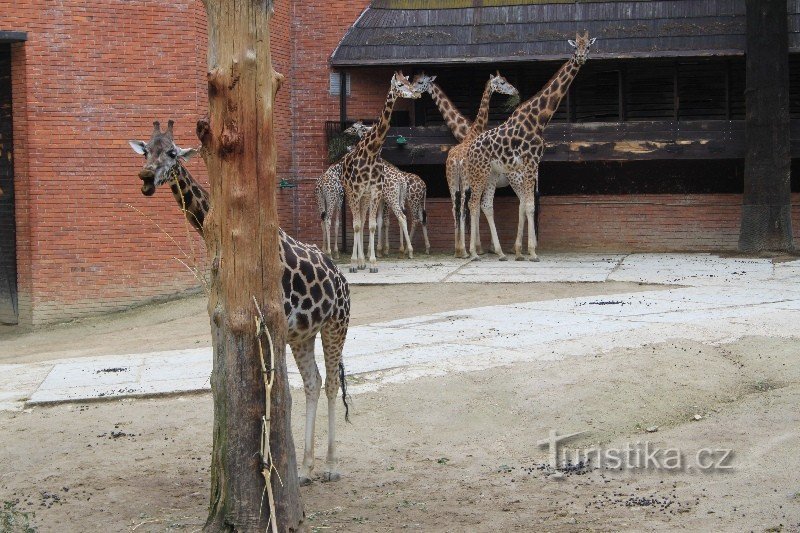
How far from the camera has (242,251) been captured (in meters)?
6.00

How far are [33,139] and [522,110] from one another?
807 cm

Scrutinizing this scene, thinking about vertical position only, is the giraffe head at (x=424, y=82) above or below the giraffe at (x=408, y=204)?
above

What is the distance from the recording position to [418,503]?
284 inches

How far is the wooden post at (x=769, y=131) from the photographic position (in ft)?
59.1

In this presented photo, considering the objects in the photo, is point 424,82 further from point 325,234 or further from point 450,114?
point 325,234

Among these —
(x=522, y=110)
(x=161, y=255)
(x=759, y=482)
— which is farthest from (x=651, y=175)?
(x=759, y=482)

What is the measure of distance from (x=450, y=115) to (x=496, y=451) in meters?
12.7

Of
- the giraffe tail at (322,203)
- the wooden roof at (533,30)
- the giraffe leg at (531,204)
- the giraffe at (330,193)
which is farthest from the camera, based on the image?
the giraffe tail at (322,203)

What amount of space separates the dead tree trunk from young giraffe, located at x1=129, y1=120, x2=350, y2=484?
146 cm

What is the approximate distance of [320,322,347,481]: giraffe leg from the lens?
25.9 feet

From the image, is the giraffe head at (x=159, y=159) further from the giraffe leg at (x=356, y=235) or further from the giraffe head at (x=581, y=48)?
the giraffe head at (x=581, y=48)

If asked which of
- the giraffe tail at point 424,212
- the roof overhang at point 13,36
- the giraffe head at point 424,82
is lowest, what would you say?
the giraffe tail at point 424,212

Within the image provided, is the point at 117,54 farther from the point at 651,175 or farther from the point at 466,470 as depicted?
the point at 466,470

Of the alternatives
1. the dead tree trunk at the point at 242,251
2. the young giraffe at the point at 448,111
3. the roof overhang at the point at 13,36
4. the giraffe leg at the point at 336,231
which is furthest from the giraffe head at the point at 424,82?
the dead tree trunk at the point at 242,251
